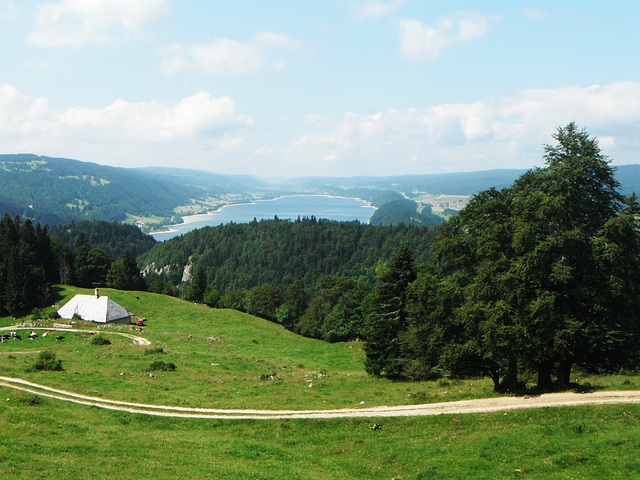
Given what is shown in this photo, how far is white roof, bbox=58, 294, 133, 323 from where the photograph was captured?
77.5 meters

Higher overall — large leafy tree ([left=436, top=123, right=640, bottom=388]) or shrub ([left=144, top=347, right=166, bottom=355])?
large leafy tree ([left=436, top=123, right=640, bottom=388])

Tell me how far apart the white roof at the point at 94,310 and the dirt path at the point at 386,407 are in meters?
48.0

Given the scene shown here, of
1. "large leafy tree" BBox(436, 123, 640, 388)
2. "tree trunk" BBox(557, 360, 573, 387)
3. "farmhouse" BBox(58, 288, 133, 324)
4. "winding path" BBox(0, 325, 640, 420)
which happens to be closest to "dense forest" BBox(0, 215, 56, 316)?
"farmhouse" BBox(58, 288, 133, 324)

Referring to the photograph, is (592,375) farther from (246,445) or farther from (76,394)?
(76,394)

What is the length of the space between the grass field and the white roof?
37.3 metres

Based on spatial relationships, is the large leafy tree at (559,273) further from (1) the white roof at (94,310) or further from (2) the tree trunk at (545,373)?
(1) the white roof at (94,310)

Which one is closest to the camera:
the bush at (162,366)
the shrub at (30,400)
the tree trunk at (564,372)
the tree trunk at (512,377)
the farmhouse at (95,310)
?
the shrub at (30,400)

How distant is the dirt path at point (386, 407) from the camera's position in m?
24.3

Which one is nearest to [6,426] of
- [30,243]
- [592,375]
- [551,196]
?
[551,196]

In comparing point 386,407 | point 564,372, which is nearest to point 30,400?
point 386,407

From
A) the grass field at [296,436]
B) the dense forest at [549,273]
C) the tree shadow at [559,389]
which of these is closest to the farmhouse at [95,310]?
the grass field at [296,436]

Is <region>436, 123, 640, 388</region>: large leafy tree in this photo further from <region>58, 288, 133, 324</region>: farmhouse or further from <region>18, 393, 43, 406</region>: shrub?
<region>58, 288, 133, 324</region>: farmhouse

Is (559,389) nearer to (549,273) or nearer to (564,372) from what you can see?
(564,372)

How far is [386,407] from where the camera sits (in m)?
28.2
